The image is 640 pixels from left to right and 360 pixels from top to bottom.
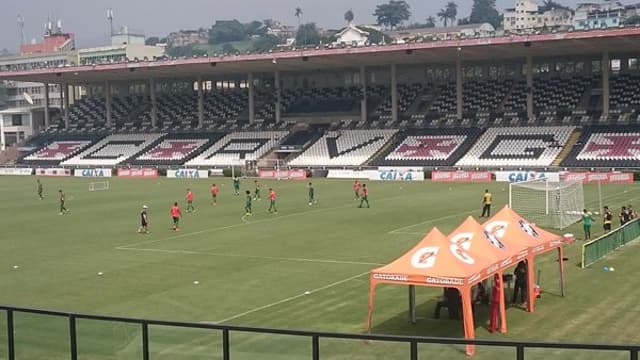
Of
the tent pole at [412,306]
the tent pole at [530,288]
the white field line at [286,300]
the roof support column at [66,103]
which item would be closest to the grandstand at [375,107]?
the roof support column at [66,103]

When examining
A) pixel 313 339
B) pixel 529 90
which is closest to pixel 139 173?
pixel 529 90

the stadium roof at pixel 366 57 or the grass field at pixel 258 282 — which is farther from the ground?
the stadium roof at pixel 366 57

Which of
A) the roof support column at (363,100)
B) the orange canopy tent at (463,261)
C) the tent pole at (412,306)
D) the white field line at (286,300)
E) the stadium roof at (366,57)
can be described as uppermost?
the stadium roof at (366,57)

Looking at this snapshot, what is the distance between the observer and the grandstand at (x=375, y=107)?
2803 inches

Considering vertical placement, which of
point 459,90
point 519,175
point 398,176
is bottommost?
point 398,176

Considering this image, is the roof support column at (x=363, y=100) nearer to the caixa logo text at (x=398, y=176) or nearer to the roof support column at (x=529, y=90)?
the roof support column at (x=529, y=90)

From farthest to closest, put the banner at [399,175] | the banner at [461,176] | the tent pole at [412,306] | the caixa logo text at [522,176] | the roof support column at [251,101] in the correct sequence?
the roof support column at [251,101], the banner at [399,175], the banner at [461,176], the caixa logo text at [522,176], the tent pole at [412,306]

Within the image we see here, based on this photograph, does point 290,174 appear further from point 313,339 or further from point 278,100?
point 313,339

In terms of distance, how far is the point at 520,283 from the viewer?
64.8ft

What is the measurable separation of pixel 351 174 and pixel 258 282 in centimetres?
4839

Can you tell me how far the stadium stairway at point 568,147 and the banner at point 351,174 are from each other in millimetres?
15131

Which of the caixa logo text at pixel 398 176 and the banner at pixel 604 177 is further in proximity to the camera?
the caixa logo text at pixel 398 176

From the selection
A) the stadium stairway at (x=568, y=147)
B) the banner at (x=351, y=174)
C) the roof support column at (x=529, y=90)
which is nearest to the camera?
the stadium stairway at (x=568, y=147)

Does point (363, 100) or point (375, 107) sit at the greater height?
point (363, 100)
